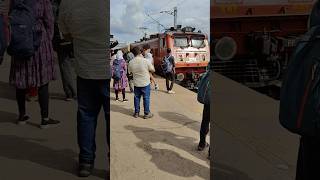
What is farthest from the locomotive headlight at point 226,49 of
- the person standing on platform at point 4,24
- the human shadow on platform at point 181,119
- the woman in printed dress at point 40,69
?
the person standing on platform at point 4,24

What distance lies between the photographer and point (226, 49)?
A: 7.57 feet

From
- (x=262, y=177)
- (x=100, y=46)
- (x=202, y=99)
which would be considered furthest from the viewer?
(x=262, y=177)

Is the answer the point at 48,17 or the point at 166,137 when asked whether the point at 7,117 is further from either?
the point at 166,137

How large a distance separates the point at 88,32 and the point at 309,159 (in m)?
1.27

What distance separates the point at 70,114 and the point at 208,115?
77 cm

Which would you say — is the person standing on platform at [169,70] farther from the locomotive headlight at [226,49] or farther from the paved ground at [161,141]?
the locomotive headlight at [226,49]

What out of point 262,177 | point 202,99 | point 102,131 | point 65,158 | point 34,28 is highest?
point 34,28

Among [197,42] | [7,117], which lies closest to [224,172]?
[197,42]

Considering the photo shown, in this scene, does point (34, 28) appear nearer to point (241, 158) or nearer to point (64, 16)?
point (64, 16)

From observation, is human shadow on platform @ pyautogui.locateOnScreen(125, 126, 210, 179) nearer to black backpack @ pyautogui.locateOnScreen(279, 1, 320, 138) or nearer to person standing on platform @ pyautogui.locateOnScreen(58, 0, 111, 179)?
person standing on platform @ pyautogui.locateOnScreen(58, 0, 111, 179)

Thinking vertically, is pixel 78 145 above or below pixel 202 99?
below

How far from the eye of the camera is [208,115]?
266 cm

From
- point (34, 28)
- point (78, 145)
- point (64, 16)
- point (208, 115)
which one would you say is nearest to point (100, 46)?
point (64, 16)

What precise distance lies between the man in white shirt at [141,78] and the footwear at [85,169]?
404mm
